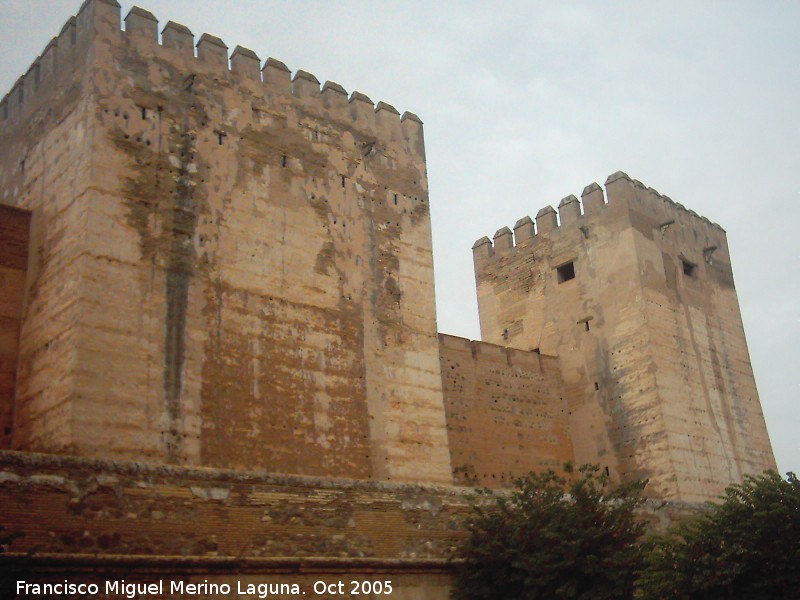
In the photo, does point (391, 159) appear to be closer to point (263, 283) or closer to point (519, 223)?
point (263, 283)

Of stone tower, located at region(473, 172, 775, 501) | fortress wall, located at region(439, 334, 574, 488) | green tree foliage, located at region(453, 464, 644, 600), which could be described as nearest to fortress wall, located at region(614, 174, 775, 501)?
stone tower, located at region(473, 172, 775, 501)

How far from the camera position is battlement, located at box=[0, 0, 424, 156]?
42.4ft

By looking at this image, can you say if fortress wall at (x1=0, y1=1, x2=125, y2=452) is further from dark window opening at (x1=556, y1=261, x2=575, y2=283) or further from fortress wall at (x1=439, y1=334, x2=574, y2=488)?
dark window opening at (x1=556, y1=261, x2=575, y2=283)

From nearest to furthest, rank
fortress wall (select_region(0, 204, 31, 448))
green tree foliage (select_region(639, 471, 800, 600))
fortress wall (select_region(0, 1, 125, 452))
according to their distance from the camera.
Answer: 1. green tree foliage (select_region(639, 471, 800, 600))
2. fortress wall (select_region(0, 1, 125, 452))
3. fortress wall (select_region(0, 204, 31, 448))

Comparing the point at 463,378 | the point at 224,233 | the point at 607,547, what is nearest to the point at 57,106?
the point at 224,233

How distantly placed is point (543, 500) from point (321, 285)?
444 cm

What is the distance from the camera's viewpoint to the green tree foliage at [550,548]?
10.2m

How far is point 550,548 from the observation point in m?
10.3

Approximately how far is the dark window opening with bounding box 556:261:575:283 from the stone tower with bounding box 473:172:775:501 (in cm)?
3

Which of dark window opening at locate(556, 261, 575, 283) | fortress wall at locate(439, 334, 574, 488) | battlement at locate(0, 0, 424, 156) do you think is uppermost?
battlement at locate(0, 0, 424, 156)

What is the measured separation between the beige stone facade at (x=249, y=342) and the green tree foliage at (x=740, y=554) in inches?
96.1

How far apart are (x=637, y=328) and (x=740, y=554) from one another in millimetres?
8754

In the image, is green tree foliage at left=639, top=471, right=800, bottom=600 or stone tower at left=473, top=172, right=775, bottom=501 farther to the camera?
stone tower at left=473, top=172, right=775, bottom=501

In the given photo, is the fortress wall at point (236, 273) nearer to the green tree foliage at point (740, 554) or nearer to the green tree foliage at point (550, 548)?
the green tree foliage at point (550, 548)
